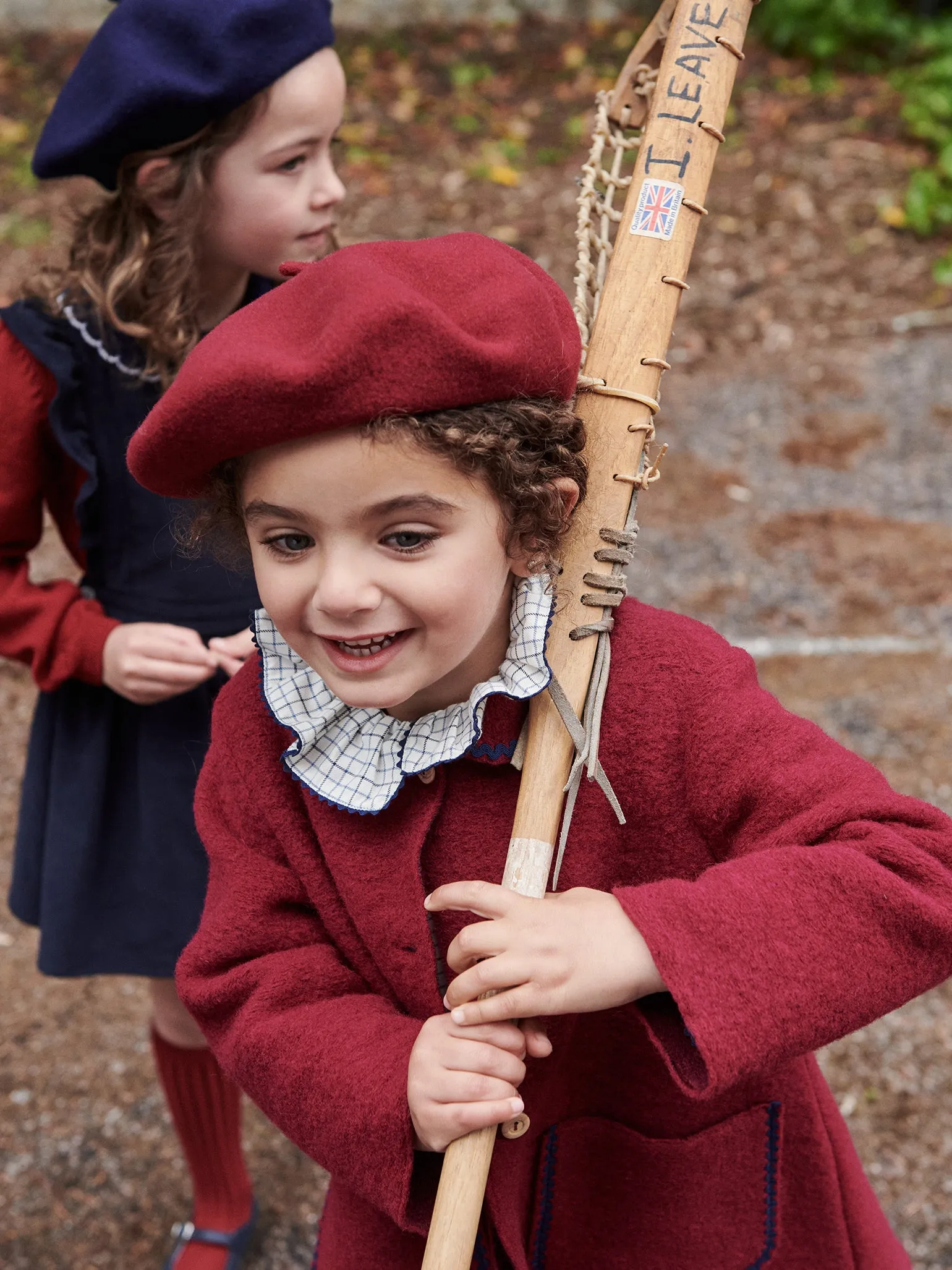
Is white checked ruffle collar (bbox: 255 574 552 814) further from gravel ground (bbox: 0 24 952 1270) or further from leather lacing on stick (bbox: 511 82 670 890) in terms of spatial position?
gravel ground (bbox: 0 24 952 1270)

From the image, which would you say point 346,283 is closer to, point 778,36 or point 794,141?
point 794,141

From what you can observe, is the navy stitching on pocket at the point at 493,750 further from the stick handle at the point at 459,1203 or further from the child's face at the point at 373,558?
the stick handle at the point at 459,1203

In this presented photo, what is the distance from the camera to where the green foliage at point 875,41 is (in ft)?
25.7

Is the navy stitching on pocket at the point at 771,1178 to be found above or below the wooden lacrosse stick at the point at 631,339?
below

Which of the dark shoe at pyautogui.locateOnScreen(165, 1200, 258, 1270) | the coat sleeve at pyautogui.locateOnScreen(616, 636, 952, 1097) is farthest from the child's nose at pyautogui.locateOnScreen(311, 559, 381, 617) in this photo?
the dark shoe at pyautogui.locateOnScreen(165, 1200, 258, 1270)

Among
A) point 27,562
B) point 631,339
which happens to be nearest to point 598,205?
point 631,339

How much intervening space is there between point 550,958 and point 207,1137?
1.68m

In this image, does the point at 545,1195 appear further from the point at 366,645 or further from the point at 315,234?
the point at 315,234

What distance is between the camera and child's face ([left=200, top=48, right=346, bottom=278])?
7.68 feet

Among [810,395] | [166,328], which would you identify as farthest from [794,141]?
[166,328]

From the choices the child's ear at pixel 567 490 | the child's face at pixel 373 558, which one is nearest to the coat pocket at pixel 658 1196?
the child's face at pixel 373 558

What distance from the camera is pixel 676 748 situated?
158 cm

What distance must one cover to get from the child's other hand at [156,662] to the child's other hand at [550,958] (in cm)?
105

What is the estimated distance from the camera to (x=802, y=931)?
4.51ft
